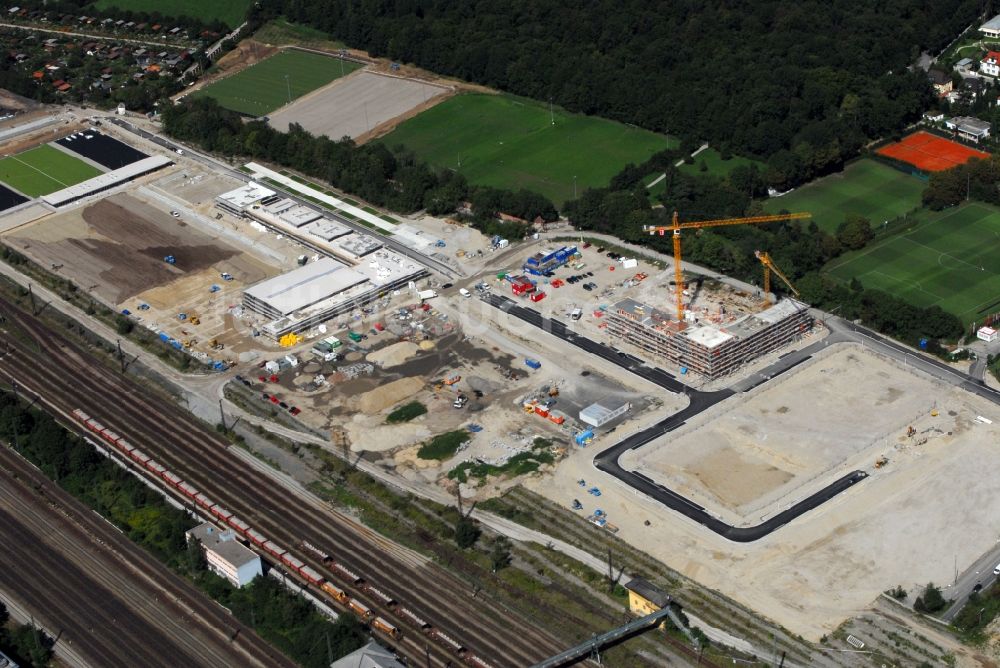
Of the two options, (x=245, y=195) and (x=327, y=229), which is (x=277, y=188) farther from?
(x=327, y=229)

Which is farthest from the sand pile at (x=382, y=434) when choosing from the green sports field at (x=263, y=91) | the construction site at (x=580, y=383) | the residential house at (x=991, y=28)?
the residential house at (x=991, y=28)

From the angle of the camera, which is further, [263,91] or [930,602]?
[263,91]

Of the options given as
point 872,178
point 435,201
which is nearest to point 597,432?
point 435,201

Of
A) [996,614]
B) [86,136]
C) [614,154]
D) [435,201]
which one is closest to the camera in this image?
[996,614]

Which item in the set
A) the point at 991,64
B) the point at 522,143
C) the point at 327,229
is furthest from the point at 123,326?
the point at 991,64

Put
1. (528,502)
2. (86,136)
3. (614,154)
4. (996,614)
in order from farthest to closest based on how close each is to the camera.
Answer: (86,136) → (614,154) → (528,502) → (996,614)

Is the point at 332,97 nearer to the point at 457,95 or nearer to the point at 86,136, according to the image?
the point at 457,95

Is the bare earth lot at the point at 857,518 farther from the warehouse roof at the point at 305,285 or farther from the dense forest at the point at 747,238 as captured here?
the warehouse roof at the point at 305,285
